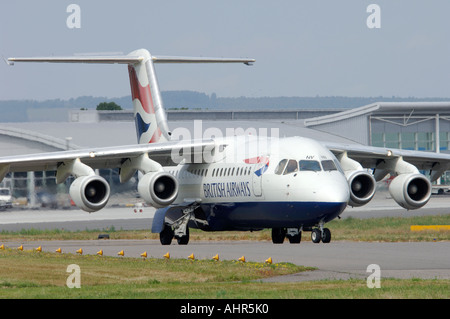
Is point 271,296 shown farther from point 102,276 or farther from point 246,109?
point 246,109

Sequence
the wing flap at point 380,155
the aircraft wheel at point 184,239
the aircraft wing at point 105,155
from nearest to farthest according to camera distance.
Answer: the aircraft wing at point 105,155 < the wing flap at point 380,155 < the aircraft wheel at point 184,239

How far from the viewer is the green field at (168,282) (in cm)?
1647

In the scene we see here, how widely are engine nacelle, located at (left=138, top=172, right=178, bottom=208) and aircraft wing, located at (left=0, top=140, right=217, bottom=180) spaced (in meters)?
1.38

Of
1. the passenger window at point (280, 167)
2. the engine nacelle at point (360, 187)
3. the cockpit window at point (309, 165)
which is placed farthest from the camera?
the engine nacelle at point (360, 187)

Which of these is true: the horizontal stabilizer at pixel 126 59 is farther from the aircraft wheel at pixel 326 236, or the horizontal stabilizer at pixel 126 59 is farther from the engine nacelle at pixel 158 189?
the aircraft wheel at pixel 326 236

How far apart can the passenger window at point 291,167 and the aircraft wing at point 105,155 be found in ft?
15.5

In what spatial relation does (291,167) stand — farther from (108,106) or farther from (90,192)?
(108,106)

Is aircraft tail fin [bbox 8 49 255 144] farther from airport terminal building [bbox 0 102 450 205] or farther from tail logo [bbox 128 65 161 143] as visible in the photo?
airport terminal building [bbox 0 102 450 205]

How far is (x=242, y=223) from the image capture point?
106 ft

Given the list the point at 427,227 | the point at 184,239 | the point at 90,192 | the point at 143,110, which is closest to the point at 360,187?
the point at 184,239

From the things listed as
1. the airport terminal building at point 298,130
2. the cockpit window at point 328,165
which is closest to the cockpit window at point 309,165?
the cockpit window at point 328,165

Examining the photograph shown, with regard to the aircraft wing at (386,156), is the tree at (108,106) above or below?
above

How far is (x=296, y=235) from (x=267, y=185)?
2609 millimetres

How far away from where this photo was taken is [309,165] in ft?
95.9
